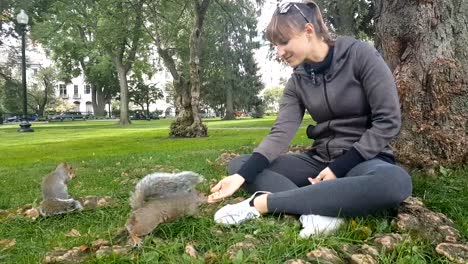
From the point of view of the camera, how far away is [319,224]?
2.38 meters

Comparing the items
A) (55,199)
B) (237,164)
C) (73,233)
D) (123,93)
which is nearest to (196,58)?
(55,199)

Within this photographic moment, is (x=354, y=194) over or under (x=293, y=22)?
under

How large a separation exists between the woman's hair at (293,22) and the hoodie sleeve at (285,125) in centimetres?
47

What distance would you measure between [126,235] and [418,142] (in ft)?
10.8

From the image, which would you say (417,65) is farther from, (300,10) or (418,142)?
(300,10)

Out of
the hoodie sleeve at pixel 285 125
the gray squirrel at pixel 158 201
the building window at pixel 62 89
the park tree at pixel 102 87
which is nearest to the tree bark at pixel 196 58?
the hoodie sleeve at pixel 285 125

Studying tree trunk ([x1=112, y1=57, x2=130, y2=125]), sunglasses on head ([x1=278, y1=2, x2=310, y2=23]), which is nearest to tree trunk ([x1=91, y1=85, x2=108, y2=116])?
tree trunk ([x1=112, y1=57, x2=130, y2=125])

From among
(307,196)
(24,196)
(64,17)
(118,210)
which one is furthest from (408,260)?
(64,17)

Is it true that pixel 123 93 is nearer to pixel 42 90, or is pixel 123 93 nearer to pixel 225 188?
pixel 225 188

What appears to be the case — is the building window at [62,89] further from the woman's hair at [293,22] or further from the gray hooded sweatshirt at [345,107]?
the woman's hair at [293,22]

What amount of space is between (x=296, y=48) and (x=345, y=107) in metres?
0.51

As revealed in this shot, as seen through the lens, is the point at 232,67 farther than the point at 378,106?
Yes

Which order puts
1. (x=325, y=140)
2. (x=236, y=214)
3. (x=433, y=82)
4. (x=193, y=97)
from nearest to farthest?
1. (x=236, y=214)
2. (x=325, y=140)
3. (x=433, y=82)
4. (x=193, y=97)

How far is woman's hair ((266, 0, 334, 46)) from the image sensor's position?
2721mm
